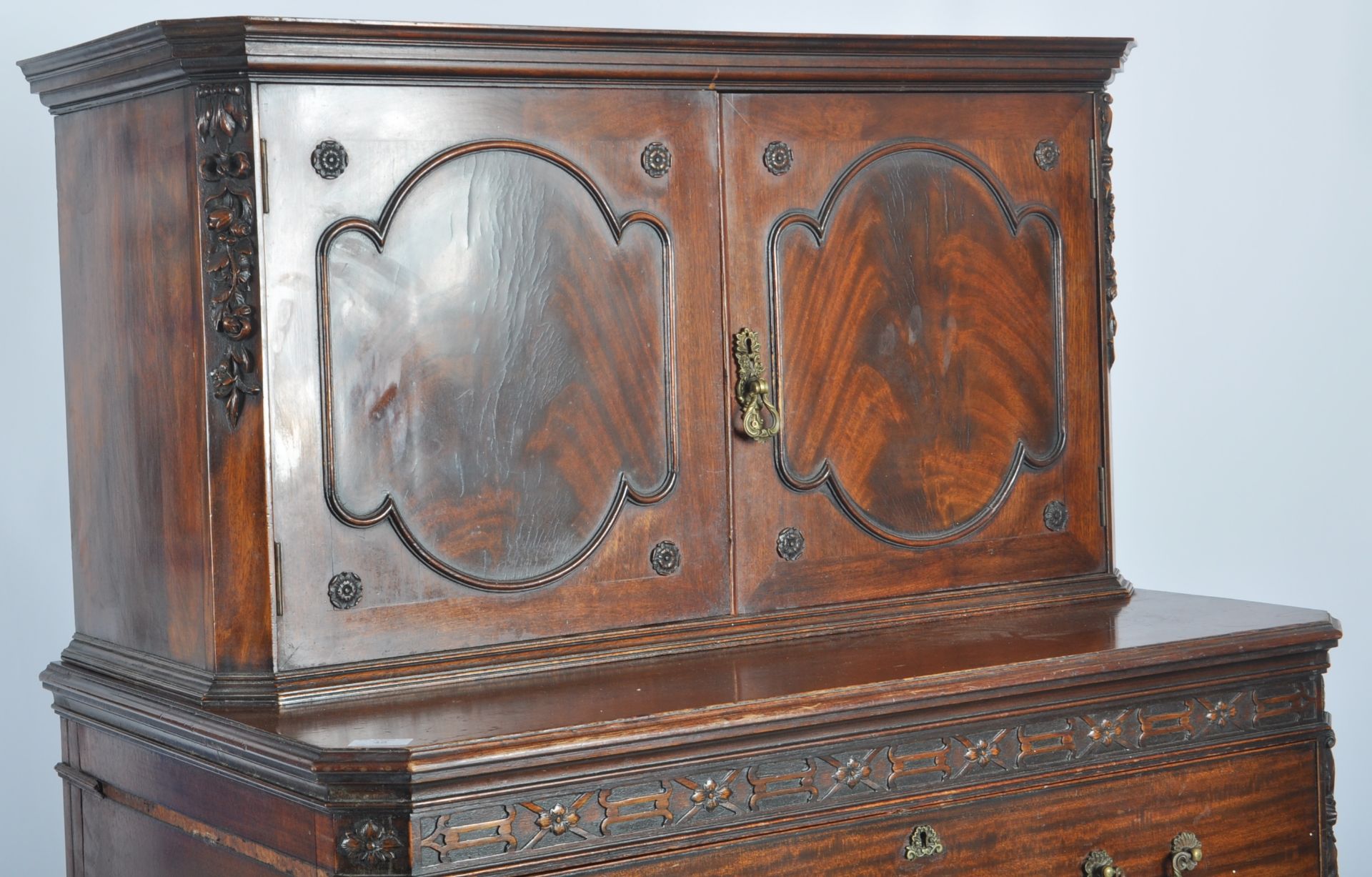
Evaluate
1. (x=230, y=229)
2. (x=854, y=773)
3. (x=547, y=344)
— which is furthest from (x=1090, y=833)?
(x=230, y=229)

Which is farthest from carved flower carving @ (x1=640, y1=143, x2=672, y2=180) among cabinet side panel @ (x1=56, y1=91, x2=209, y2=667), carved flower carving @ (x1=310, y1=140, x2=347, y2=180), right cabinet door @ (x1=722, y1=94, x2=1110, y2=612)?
cabinet side panel @ (x1=56, y1=91, x2=209, y2=667)

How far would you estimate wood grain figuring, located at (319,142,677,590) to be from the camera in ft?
8.36

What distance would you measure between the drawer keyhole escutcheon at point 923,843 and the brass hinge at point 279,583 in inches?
39.7

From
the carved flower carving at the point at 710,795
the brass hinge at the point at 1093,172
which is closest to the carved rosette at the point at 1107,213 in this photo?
the brass hinge at the point at 1093,172

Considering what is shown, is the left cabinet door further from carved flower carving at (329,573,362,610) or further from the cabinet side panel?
the cabinet side panel

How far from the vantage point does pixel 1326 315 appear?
14.4 ft

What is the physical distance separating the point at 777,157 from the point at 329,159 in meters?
0.78

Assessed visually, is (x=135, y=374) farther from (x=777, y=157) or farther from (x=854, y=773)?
(x=854, y=773)

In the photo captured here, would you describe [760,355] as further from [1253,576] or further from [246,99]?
[1253,576]

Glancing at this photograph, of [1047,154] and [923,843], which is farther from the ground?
[1047,154]

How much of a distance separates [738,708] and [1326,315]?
104 inches

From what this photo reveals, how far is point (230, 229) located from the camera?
2.47 meters

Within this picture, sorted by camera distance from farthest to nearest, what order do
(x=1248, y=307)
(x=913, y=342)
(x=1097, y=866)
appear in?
(x=1248, y=307), (x=913, y=342), (x=1097, y=866)

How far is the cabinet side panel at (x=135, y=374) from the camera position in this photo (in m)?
2.52
